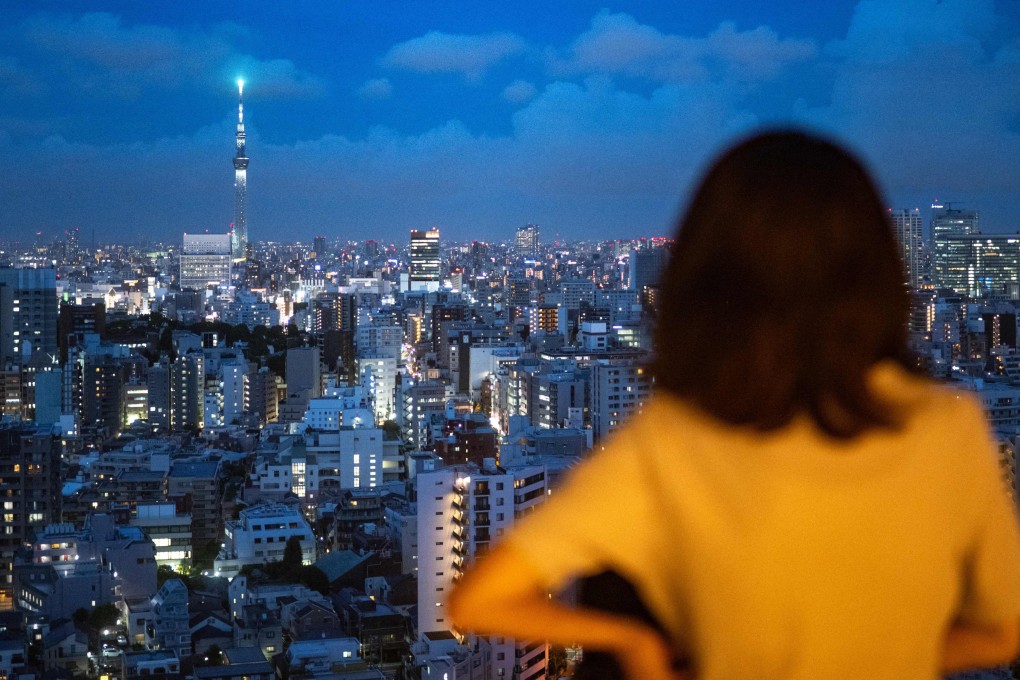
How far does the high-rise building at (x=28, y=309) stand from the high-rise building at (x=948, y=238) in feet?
28.6

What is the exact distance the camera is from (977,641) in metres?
0.41

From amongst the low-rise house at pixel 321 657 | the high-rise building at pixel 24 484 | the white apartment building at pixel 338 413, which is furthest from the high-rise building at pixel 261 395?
the low-rise house at pixel 321 657

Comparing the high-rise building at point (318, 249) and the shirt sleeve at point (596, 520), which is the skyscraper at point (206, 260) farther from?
the shirt sleeve at point (596, 520)

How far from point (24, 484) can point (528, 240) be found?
1225cm

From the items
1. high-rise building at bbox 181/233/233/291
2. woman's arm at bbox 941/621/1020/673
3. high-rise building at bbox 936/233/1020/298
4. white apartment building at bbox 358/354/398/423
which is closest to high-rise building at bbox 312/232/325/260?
high-rise building at bbox 181/233/233/291

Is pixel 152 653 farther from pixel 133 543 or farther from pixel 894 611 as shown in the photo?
pixel 894 611

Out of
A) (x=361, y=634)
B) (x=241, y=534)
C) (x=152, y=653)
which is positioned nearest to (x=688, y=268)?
(x=152, y=653)

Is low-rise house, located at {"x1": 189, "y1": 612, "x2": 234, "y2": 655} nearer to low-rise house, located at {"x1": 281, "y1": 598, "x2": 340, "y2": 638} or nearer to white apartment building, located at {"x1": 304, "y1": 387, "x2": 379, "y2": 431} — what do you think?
low-rise house, located at {"x1": 281, "y1": 598, "x2": 340, "y2": 638}

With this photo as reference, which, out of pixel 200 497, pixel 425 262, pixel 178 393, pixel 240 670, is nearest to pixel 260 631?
pixel 240 670

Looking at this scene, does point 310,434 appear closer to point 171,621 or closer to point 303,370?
point 303,370

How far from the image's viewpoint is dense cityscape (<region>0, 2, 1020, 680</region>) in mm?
4422

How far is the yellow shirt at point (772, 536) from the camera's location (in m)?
0.37

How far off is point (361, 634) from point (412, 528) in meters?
1.09

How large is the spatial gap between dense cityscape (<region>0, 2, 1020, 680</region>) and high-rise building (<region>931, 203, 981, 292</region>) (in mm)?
43
